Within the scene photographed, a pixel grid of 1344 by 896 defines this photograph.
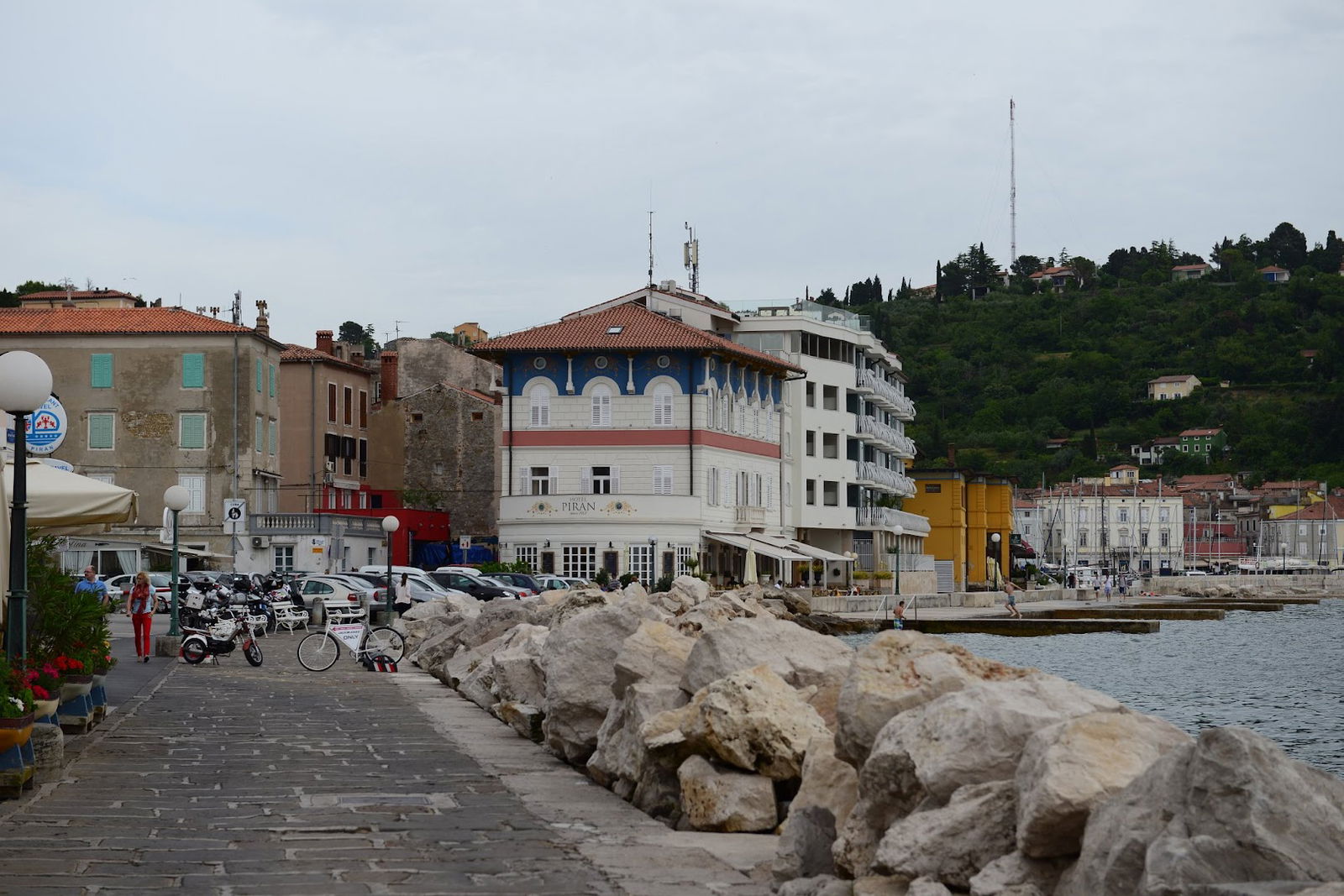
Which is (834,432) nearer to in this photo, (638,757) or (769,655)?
(769,655)

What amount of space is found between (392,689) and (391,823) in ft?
43.7

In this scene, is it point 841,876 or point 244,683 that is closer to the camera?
point 841,876

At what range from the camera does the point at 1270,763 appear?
5977 mm

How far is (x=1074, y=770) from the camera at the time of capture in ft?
22.6

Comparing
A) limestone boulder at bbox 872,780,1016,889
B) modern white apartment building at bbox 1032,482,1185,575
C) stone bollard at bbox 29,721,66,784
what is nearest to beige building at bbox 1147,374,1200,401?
modern white apartment building at bbox 1032,482,1185,575

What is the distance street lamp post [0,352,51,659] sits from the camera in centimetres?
1255

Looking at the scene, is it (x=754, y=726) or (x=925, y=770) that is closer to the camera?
(x=925, y=770)

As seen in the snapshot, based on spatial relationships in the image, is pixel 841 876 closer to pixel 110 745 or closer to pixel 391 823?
pixel 391 823

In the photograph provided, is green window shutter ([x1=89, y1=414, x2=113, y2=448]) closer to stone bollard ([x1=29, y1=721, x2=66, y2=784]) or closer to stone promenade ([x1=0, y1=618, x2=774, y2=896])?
stone promenade ([x1=0, y1=618, x2=774, y2=896])

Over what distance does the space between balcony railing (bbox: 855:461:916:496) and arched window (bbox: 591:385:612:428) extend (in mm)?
17378

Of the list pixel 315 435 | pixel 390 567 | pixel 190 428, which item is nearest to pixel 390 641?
pixel 390 567

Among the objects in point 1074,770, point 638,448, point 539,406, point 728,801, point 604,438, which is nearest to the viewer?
point 1074,770

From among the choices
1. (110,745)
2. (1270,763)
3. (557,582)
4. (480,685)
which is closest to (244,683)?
(480,685)

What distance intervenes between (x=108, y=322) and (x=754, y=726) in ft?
204
